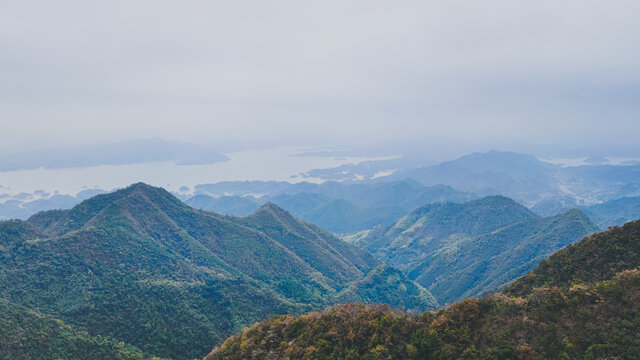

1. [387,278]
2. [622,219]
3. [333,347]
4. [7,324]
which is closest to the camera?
[333,347]

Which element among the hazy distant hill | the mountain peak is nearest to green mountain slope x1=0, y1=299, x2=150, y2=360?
the mountain peak

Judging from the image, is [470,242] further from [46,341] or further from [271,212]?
[46,341]

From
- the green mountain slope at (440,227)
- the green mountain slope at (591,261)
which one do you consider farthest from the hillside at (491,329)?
the green mountain slope at (440,227)

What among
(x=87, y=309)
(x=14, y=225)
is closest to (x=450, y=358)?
(x=87, y=309)

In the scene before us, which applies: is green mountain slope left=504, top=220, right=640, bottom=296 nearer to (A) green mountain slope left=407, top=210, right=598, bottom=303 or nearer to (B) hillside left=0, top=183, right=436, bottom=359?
(B) hillside left=0, top=183, right=436, bottom=359

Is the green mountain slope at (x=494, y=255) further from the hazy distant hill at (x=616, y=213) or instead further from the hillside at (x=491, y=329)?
the hillside at (x=491, y=329)

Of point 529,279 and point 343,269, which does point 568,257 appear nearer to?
point 529,279

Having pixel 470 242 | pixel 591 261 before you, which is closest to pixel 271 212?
pixel 470 242

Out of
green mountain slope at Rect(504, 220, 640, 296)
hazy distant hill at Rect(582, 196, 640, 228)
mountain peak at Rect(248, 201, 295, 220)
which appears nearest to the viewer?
green mountain slope at Rect(504, 220, 640, 296)
